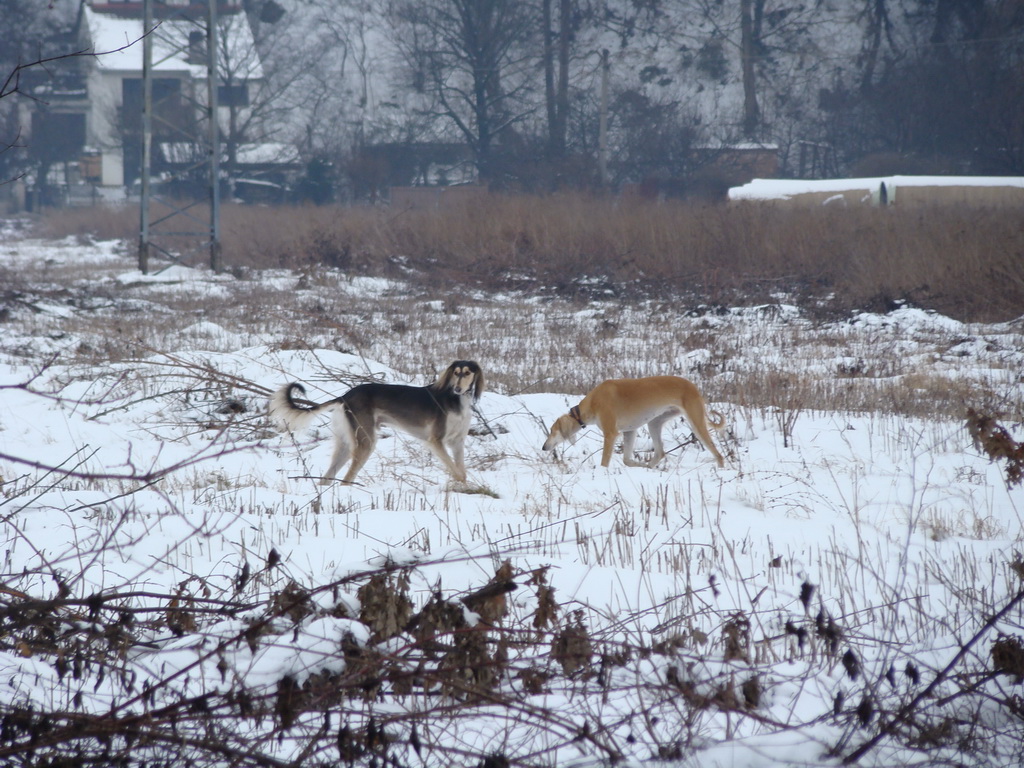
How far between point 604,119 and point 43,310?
27943 millimetres

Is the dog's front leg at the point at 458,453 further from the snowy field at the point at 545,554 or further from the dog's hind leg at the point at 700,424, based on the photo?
the dog's hind leg at the point at 700,424

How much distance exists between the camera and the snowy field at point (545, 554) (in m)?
2.96

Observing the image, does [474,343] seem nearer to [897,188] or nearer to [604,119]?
[897,188]

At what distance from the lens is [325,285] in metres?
22.2

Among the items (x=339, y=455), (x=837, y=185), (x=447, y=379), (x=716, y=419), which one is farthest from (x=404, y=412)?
(x=837, y=185)

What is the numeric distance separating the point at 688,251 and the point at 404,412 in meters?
15.7

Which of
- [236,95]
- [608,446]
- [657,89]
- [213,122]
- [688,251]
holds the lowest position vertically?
[608,446]

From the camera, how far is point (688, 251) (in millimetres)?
21609

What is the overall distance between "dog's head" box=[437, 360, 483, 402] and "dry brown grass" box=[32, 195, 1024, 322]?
1102 centimetres

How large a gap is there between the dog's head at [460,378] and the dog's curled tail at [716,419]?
1.94 meters

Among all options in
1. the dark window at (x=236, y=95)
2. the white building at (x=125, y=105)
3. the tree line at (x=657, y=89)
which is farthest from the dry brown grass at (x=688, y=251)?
the dark window at (x=236, y=95)

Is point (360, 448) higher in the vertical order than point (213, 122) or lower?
lower

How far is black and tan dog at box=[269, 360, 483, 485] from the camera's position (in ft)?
22.7

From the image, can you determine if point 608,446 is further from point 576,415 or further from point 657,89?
point 657,89
